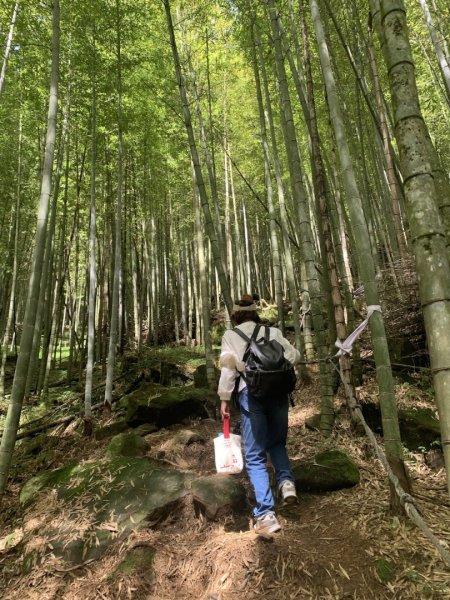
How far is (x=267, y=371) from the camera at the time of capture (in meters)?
2.29

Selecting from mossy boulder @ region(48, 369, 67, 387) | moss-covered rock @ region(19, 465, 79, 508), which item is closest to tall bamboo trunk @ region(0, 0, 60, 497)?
moss-covered rock @ region(19, 465, 79, 508)

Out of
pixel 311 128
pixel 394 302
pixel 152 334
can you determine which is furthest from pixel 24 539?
pixel 152 334

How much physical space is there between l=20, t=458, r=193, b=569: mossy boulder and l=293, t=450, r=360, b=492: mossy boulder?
840 mm

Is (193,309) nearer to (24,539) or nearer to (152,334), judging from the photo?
(152,334)

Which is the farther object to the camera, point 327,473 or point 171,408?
point 171,408

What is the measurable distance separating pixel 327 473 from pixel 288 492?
13.7 inches

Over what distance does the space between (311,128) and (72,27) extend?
3990mm

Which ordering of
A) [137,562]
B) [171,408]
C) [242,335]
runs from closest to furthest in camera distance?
[137,562] → [242,335] → [171,408]

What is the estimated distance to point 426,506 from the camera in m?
2.00

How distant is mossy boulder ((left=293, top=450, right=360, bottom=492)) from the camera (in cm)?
238

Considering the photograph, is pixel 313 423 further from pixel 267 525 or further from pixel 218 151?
pixel 218 151

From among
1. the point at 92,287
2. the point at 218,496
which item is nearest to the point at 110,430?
the point at 92,287

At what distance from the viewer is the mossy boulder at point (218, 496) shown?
2365 millimetres

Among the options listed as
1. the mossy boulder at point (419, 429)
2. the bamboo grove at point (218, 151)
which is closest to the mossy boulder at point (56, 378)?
the bamboo grove at point (218, 151)
